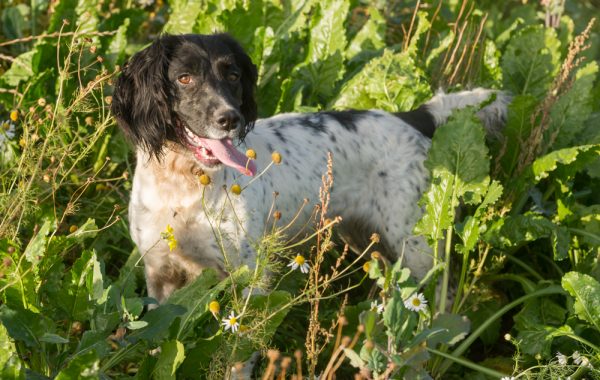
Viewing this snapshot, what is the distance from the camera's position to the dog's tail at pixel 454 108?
5000mm

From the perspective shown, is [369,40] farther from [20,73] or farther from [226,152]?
[226,152]

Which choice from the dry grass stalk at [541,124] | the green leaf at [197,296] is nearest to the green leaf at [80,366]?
the green leaf at [197,296]

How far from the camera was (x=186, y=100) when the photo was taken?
4.12 metres

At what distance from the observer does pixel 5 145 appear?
5004 millimetres

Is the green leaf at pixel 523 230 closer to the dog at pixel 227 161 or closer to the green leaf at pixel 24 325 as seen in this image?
the dog at pixel 227 161

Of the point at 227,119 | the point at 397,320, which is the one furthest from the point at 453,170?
the point at 397,320

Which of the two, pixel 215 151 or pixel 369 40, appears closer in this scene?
pixel 215 151

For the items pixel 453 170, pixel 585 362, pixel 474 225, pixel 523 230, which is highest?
pixel 453 170

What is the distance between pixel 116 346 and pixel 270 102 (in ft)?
7.63

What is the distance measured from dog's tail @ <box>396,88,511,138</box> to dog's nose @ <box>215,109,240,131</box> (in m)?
1.29

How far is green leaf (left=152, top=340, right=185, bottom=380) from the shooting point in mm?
3383

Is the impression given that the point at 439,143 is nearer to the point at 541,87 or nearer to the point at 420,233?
the point at 420,233

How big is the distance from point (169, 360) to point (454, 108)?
2200 millimetres

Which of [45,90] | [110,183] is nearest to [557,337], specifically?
[110,183]
